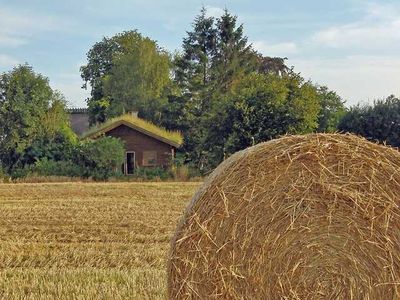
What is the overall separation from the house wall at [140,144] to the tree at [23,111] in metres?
4.26

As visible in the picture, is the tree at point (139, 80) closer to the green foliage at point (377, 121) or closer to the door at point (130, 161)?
the door at point (130, 161)

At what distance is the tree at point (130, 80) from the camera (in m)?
59.3

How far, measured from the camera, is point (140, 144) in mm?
42000

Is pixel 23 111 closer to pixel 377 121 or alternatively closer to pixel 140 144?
pixel 140 144

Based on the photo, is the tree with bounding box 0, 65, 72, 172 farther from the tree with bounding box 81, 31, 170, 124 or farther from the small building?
the tree with bounding box 81, 31, 170, 124

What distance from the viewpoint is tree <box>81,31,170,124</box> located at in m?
59.3

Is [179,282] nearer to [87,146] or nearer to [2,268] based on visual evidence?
[2,268]

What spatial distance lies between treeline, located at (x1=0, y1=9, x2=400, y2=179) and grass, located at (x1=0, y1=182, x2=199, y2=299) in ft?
22.2

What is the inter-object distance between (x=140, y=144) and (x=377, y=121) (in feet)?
46.8

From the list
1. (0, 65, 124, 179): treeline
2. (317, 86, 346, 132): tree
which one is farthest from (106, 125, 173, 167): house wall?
(317, 86, 346, 132): tree

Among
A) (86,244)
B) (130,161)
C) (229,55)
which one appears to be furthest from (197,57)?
(86,244)

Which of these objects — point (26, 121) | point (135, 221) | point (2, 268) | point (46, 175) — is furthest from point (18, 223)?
point (26, 121)

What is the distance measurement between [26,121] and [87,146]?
7.34m

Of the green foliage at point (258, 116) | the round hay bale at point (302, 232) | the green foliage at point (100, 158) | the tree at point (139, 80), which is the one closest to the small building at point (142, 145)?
the green foliage at point (100, 158)
